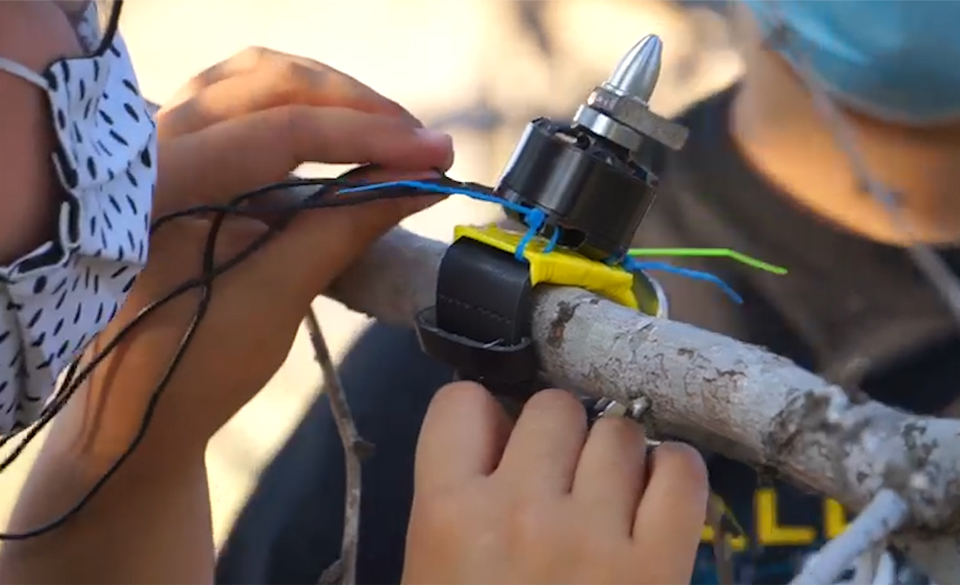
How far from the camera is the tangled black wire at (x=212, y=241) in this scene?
0.40 m

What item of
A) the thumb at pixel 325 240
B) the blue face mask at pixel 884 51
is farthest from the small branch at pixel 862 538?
the blue face mask at pixel 884 51

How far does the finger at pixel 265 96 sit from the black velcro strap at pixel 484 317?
0.46 ft

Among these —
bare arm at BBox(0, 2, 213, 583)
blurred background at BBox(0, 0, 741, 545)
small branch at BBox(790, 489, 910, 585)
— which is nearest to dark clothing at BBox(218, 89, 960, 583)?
blurred background at BBox(0, 0, 741, 545)

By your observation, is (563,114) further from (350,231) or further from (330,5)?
(350,231)

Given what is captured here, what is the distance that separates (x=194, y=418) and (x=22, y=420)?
0.09m

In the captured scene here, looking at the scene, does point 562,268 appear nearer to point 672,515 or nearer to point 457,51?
point 672,515

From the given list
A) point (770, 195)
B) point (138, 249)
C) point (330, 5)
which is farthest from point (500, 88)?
point (138, 249)

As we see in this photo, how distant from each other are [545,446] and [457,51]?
2.73 ft

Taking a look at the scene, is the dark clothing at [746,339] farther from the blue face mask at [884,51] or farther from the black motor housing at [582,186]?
the black motor housing at [582,186]

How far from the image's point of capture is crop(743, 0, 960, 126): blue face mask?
0.63 m

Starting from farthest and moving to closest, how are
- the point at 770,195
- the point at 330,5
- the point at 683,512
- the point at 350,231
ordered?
the point at 330,5
the point at 770,195
the point at 350,231
the point at 683,512

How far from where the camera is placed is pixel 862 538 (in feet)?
0.77

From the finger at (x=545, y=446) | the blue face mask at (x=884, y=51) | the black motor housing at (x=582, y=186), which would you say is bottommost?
the finger at (x=545, y=446)

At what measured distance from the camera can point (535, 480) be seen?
12.4 inches
